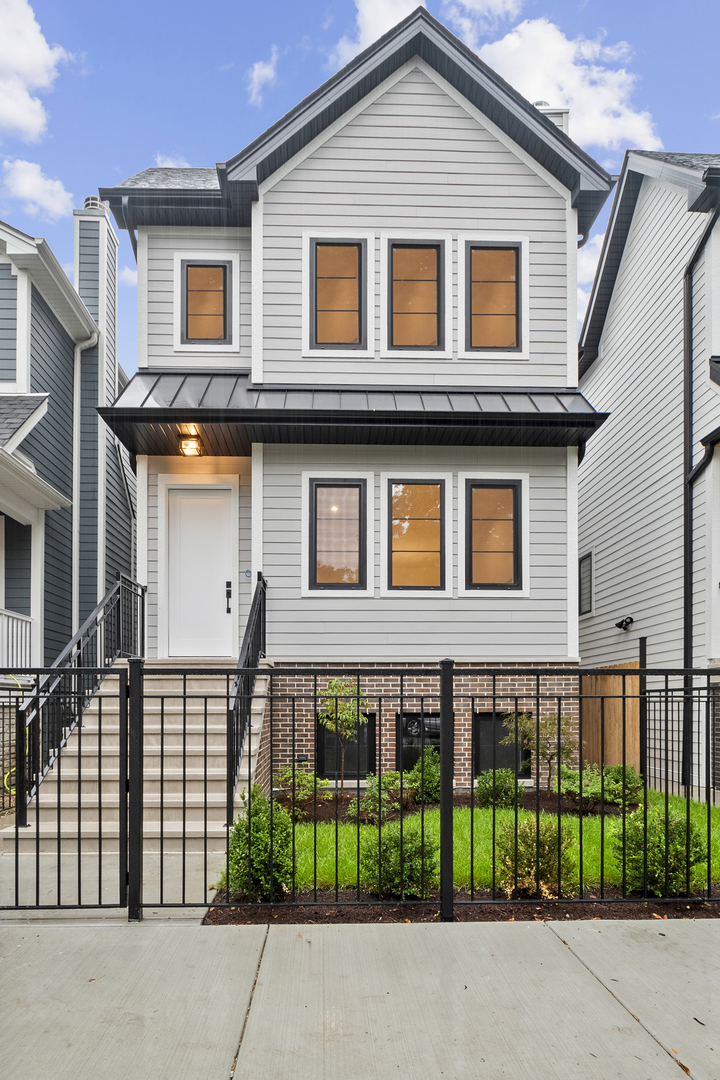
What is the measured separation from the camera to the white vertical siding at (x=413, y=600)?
33.8ft

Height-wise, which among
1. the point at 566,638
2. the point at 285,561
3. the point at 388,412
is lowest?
the point at 566,638

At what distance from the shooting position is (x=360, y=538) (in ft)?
34.4

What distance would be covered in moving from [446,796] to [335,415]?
230 inches

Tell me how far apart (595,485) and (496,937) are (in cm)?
1138

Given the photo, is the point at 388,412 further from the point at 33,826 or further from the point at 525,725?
the point at 33,826

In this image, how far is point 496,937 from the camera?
4730mm

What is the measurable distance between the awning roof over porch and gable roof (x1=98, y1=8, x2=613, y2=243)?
2423 millimetres

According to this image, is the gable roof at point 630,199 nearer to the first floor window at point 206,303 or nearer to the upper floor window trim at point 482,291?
the upper floor window trim at point 482,291

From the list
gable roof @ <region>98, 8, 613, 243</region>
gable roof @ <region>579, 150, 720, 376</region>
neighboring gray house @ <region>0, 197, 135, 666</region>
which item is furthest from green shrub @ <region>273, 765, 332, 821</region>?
gable roof @ <region>579, 150, 720, 376</region>

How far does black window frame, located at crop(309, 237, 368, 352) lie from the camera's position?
10789mm

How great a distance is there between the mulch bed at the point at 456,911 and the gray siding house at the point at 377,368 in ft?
16.7

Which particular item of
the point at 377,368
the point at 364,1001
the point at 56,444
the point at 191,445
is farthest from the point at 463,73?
the point at 364,1001

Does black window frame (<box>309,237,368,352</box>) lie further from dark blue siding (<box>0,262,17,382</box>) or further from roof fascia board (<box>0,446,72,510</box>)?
dark blue siding (<box>0,262,17,382</box>)

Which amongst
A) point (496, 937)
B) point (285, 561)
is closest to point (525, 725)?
point (285, 561)
